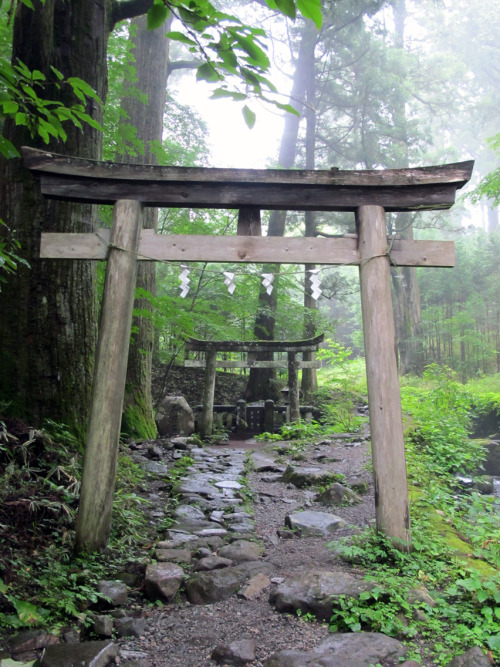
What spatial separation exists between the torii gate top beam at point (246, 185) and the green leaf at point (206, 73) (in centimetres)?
136

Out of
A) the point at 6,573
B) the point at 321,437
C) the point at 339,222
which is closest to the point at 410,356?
Result: the point at 339,222

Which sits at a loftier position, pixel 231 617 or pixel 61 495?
pixel 61 495

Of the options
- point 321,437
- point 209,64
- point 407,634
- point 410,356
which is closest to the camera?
point 209,64

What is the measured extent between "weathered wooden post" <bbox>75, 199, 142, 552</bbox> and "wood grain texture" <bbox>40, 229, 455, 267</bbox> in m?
0.14

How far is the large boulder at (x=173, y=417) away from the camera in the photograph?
33.2 ft

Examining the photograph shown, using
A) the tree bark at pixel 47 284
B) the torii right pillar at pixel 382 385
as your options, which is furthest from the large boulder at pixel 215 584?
the tree bark at pixel 47 284

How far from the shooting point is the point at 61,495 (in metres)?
A: 3.84

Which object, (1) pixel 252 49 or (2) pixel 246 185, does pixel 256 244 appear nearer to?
(2) pixel 246 185

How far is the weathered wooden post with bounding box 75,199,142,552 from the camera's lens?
346cm

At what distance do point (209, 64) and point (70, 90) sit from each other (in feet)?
9.31

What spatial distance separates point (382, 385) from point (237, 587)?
1.73 m

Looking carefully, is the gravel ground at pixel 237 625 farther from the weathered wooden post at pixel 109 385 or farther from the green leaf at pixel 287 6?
the green leaf at pixel 287 6

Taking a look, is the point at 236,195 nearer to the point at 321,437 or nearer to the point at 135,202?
the point at 135,202

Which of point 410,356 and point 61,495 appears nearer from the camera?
point 61,495
